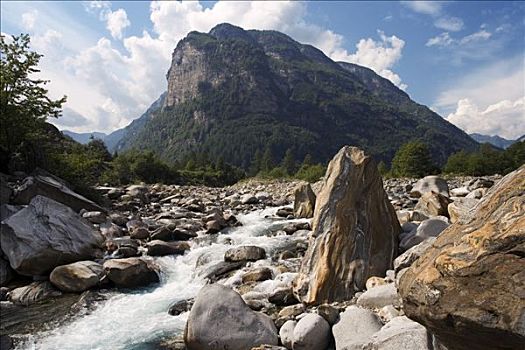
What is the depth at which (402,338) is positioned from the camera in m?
5.83

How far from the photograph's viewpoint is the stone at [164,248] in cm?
1631

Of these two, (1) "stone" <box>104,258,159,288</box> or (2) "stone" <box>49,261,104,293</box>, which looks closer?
(2) "stone" <box>49,261,104,293</box>

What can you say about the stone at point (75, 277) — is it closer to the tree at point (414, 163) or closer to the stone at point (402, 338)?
the stone at point (402, 338)

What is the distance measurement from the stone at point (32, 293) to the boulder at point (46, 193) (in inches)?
249

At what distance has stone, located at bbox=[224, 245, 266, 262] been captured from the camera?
48.5 feet

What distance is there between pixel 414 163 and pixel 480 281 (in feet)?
221

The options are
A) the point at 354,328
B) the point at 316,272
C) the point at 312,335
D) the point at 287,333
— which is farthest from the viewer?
the point at 316,272

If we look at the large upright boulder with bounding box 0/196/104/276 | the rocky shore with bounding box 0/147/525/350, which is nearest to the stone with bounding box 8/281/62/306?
the rocky shore with bounding box 0/147/525/350

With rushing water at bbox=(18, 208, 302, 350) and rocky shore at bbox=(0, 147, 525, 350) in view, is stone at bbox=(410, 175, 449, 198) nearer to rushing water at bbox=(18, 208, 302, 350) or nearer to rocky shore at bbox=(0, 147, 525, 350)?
rocky shore at bbox=(0, 147, 525, 350)

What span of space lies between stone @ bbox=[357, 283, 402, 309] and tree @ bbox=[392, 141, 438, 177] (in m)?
60.9

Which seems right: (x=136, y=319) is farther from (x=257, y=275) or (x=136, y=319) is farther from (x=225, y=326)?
(x=257, y=275)

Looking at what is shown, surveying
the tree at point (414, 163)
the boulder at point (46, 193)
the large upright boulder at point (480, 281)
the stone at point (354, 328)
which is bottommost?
the stone at point (354, 328)

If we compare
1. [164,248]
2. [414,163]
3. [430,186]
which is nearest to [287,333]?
[164,248]

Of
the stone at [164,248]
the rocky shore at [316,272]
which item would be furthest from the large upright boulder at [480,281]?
the stone at [164,248]
